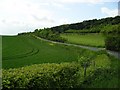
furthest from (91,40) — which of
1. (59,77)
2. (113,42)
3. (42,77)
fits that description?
(42,77)

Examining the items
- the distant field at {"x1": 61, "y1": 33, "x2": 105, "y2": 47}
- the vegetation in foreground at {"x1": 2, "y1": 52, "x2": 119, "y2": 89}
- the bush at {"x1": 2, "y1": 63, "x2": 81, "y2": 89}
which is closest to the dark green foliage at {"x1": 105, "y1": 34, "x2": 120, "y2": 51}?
the distant field at {"x1": 61, "y1": 33, "x2": 105, "y2": 47}

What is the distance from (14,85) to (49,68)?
6.27 feet

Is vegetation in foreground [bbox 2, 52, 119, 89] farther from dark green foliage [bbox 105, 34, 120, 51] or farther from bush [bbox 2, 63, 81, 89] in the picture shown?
dark green foliage [bbox 105, 34, 120, 51]

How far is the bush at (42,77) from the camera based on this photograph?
8.75 metres

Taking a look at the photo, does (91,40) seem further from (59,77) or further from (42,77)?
(42,77)

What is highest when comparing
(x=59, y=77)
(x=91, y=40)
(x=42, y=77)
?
(x=91, y=40)

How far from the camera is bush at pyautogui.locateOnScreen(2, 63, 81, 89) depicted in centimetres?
875

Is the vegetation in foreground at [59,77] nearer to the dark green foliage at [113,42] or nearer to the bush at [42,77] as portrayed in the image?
the bush at [42,77]

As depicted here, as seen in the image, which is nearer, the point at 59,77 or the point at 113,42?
the point at 59,77

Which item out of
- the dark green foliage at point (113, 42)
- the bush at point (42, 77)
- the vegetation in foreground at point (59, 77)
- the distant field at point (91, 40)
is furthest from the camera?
the distant field at point (91, 40)

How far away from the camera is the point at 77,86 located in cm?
1184

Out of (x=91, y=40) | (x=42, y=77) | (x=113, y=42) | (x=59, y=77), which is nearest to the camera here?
(x=42, y=77)

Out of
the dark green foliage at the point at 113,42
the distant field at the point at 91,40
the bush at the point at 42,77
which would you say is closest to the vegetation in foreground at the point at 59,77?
the bush at the point at 42,77

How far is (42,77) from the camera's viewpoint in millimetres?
9547
